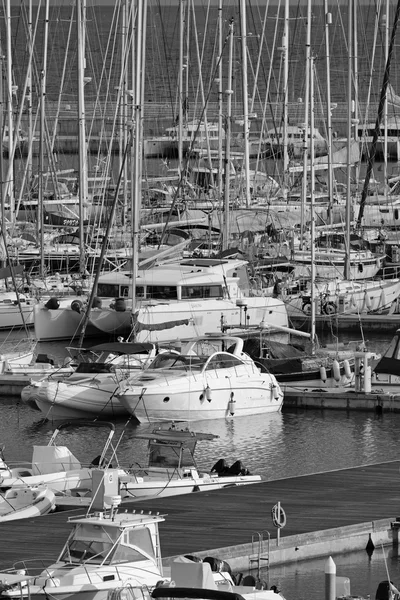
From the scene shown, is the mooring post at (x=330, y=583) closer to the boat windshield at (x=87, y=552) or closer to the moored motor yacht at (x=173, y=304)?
the boat windshield at (x=87, y=552)

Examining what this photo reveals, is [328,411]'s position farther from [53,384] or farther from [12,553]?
[12,553]

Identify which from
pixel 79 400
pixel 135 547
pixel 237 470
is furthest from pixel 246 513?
pixel 79 400

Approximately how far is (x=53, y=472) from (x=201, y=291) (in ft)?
64.1

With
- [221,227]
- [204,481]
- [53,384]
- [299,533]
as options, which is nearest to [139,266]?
[221,227]

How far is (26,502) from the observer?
24.9m

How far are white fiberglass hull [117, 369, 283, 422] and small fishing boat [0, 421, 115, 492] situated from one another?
599cm

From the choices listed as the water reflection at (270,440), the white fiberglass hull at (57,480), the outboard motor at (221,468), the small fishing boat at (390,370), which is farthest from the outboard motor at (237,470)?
the small fishing boat at (390,370)

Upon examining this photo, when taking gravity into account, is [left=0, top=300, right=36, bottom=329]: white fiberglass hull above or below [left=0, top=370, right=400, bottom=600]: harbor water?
below

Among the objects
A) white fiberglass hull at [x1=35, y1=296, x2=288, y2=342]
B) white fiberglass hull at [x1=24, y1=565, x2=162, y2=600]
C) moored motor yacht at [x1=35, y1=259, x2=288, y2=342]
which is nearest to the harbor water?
white fiberglass hull at [x1=35, y1=296, x2=288, y2=342]

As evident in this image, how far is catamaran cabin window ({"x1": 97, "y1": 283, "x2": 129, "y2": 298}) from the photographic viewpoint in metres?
46.8

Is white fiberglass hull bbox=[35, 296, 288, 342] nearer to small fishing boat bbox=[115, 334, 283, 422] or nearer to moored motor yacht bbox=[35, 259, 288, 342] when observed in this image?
moored motor yacht bbox=[35, 259, 288, 342]

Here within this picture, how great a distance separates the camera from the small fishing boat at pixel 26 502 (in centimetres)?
2408

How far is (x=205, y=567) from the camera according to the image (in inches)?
725

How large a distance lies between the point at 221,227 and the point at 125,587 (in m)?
34.4
